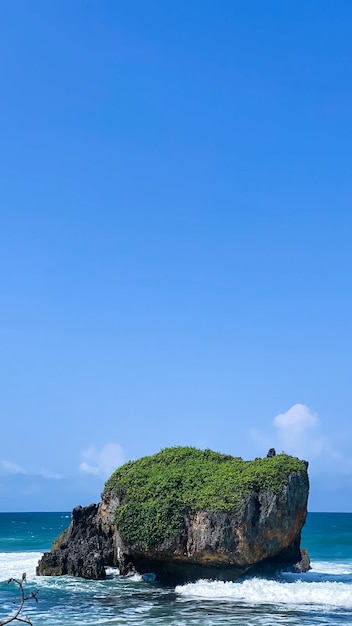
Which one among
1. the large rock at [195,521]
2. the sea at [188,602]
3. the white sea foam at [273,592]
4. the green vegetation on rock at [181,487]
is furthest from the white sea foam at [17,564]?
the white sea foam at [273,592]

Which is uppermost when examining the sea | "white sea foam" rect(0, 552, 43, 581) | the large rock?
the large rock

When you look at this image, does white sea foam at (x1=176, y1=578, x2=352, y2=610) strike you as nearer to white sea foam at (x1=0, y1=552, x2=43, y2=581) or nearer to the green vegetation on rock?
the green vegetation on rock

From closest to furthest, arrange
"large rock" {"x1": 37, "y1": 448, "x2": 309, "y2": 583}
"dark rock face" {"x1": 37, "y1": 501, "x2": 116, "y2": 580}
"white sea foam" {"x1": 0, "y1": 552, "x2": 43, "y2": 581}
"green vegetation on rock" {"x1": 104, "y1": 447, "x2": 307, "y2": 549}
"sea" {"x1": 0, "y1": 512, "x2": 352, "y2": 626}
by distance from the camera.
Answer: "sea" {"x1": 0, "y1": 512, "x2": 352, "y2": 626}
"large rock" {"x1": 37, "y1": 448, "x2": 309, "y2": 583}
"green vegetation on rock" {"x1": 104, "y1": 447, "x2": 307, "y2": 549}
"dark rock face" {"x1": 37, "y1": 501, "x2": 116, "y2": 580}
"white sea foam" {"x1": 0, "y1": 552, "x2": 43, "y2": 581}

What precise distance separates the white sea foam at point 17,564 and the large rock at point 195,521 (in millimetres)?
2837

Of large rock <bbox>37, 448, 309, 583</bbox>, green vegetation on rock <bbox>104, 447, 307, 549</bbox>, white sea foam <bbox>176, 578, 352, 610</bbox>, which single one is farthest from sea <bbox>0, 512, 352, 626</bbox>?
green vegetation on rock <bbox>104, 447, 307, 549</bbox>

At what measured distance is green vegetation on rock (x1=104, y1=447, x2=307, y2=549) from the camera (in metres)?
28.3

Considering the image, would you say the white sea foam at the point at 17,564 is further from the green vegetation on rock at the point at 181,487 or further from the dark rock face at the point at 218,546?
the green vegetation on rock at the point at 181,487

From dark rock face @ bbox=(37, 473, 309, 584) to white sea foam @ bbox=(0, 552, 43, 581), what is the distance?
2904 mm

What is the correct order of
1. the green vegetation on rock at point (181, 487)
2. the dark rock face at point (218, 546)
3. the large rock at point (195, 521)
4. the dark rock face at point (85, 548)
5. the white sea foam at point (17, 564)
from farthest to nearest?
the white sea foam at point (17, 564)
the dark rock face at point (85, 548)
the green vegetation on rock at point (181, 487)
the large rock at point (195, 521)
the dark rock face at point (218, 546)

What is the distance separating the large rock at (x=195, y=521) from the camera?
A: 90.1 ft

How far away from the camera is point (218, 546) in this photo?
88.8ft

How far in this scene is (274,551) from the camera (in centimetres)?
2800

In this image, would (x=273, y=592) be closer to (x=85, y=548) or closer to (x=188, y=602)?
(x=188, y=602)

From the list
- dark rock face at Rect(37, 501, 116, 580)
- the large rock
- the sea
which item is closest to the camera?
the sea
